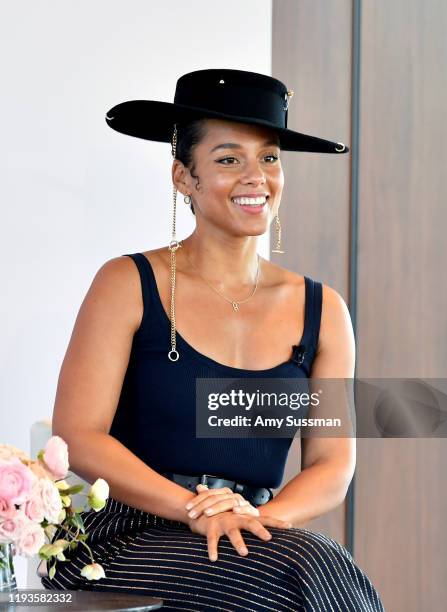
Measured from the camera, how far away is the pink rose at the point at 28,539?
5.33ft

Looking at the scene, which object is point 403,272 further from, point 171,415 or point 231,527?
point 231,527

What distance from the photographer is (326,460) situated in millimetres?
2537

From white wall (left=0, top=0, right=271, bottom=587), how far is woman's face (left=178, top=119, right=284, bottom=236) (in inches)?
18.9

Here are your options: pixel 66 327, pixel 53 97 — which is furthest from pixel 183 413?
pixel 53 97

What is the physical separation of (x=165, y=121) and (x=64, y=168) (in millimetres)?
354

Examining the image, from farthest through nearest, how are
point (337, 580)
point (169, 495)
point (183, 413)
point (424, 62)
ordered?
point (424, 62) < point (183, 413) < point (169, 495) < point (337, 580)

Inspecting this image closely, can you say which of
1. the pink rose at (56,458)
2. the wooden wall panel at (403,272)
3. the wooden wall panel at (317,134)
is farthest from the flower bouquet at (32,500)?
the wooden wall panel at (403,272)

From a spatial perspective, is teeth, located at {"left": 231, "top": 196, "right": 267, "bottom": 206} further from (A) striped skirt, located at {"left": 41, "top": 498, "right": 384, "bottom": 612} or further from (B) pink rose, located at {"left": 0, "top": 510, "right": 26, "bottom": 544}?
(B) pink rose, located at {"left": 0, "top": 510, "right": 26, "bottom": 544}

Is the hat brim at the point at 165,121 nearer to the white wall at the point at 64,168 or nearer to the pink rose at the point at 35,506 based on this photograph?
the white wall at the point at 64,168

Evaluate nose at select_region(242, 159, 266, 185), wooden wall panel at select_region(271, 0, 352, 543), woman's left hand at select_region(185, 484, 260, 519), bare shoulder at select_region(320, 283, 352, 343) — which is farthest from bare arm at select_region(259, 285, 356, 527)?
wooden wall panel at select_region(271, 0, 352, 543)

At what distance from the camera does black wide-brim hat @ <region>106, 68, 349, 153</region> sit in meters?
2.53

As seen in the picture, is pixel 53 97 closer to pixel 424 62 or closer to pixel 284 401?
pixel 284 401

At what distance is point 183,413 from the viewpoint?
7.96 ft

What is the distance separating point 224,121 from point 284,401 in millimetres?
647
